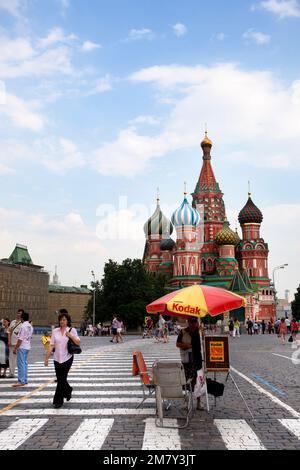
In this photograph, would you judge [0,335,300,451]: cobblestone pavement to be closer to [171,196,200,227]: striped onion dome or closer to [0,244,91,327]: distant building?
[171,196,200,227]: striped onion dome

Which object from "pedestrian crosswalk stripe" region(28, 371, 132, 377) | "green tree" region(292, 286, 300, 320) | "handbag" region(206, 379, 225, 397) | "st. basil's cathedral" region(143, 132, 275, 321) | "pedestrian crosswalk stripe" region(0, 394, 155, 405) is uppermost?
"st. basil's cathedral" region(143, 132, 275, 321)

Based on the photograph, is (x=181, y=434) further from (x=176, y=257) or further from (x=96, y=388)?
(x=176, y=257)

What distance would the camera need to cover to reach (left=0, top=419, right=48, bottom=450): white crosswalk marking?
638 cm

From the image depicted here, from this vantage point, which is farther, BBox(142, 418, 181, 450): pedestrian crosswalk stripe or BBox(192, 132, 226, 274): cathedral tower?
BBox(192, 132, 226, 274): cathedral tower

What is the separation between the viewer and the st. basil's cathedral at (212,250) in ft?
255

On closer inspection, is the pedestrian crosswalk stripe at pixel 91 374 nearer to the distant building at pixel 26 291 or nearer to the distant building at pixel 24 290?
the distant building at pixel 26 291

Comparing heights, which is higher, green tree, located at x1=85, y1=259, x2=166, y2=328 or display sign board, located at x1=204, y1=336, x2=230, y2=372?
green tree, located at x1=85, y1=259, x2=166, y2=328

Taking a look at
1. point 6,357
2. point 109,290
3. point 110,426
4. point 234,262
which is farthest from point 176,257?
point 110,426

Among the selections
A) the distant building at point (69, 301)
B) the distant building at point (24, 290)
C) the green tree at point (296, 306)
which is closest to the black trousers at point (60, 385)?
the distant building at point (24, 290)

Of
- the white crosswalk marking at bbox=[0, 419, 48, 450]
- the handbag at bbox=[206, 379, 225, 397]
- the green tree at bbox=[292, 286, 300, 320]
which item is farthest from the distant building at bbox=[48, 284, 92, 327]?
the white crosswalk marking at bbox=[0, 419, 48, 450]

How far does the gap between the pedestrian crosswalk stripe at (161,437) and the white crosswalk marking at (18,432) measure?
1.58 metres

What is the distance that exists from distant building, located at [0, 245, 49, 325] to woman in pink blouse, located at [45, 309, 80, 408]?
78.8 meters

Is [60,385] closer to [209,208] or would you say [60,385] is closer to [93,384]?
[93,384]
